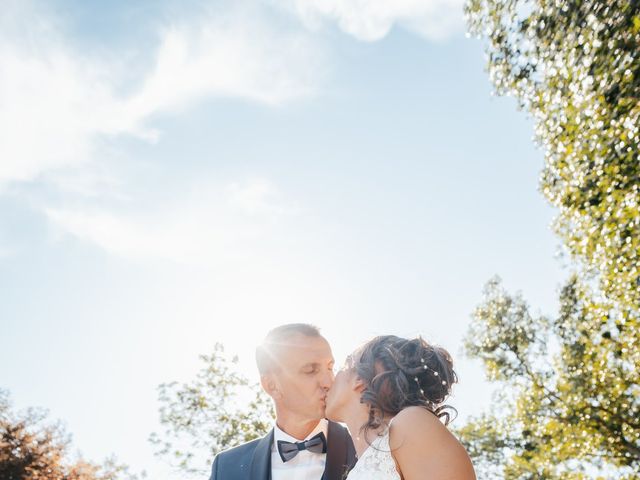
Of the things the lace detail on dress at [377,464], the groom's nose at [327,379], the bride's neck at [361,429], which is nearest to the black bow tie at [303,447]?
the groom's nose at [327,379]

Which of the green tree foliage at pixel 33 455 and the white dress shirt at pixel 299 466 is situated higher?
the green tree foliage at pixel 33 455

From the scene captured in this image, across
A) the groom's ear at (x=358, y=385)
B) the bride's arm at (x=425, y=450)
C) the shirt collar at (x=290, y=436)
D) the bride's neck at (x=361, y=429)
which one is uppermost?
the shirt collar at (x=290, y=436)

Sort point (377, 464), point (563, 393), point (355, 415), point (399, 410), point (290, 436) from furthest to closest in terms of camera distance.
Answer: point (563, 393)
point (290, 436)
point (355, 415)
point (399, 410)
point (377, 464)

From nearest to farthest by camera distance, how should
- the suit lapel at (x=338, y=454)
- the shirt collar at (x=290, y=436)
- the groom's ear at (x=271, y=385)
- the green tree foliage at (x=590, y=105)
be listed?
the suit lapel at (x=338, y=454)
the shirt collar at (x=290, y=436)
the groom's ear at (x=271, y=385)
the green tree foliage at (x=590, y=105)

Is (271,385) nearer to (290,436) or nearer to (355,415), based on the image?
(290,436)

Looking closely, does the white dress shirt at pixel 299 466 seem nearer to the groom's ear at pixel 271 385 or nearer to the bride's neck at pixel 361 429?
the groom's ear at pixel 271 385

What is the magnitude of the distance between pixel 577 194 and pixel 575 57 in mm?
2225

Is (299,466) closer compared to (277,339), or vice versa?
(299,466)

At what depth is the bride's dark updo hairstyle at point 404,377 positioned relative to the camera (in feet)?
11.2

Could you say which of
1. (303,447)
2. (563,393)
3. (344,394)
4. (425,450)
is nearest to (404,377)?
(344,394)

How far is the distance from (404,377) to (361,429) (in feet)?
1.40

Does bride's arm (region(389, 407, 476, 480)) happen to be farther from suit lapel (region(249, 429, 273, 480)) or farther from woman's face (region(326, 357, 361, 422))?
suit lapel (region(249, 429, 273, 480))

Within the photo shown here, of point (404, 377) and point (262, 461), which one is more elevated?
point (262, 461)

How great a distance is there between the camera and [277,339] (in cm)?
530
